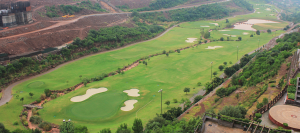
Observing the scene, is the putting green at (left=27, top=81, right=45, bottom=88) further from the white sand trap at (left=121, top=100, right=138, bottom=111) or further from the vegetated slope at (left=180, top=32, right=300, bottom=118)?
the vegetated slope at (left=180, top=32, right=300, bottom=118)

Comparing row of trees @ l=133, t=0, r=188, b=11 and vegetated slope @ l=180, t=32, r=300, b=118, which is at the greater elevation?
row of trees @ l=133, t=0, r=188, b=11

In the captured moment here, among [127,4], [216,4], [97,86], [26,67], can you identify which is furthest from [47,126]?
[216,4]

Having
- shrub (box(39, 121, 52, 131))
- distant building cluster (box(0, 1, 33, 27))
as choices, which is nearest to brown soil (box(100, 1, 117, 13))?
distant building cluster (box(0, 1, 33, 27))

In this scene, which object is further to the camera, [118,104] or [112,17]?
[112,17]

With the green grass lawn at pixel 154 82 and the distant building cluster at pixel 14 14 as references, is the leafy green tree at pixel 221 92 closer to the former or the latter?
the green grass lawn at pixel 154 82

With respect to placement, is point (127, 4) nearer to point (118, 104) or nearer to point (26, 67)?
point (26, 67)

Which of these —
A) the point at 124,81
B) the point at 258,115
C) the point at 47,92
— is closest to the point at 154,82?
the point at 124,81

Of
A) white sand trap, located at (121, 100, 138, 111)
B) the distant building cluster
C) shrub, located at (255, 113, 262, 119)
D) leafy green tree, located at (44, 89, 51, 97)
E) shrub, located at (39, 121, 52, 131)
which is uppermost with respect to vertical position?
the distant building cluster
